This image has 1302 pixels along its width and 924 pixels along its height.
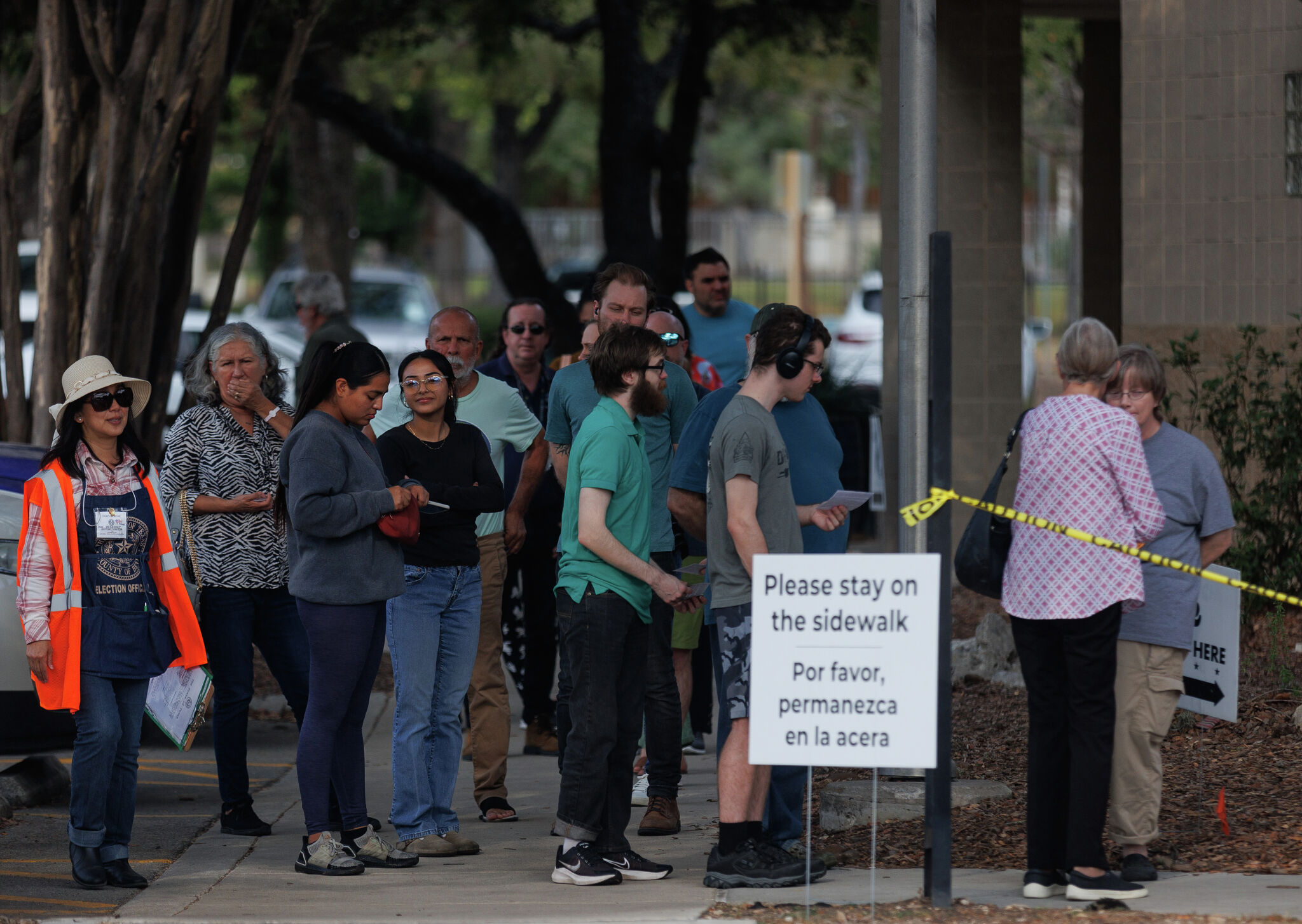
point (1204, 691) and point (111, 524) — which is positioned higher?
point (111, 524)

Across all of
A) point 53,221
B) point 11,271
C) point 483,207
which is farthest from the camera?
point 483,207

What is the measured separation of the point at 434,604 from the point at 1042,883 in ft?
7.98

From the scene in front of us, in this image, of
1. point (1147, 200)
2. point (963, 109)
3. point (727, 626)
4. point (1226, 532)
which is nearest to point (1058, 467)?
point (1226, 532)

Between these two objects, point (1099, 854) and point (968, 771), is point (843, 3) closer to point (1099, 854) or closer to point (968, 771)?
point (968, 771)

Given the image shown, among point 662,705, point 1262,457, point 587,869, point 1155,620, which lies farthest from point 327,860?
point 1262,457

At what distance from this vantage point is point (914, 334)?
6.65 m

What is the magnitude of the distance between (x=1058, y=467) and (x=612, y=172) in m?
12.5

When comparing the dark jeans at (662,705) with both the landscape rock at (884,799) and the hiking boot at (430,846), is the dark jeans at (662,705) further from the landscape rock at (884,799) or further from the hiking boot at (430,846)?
the hiking boot at (430,846)

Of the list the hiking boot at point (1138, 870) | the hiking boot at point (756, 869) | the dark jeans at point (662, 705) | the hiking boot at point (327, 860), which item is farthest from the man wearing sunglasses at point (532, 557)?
the hiking boot at point (1138, 870)

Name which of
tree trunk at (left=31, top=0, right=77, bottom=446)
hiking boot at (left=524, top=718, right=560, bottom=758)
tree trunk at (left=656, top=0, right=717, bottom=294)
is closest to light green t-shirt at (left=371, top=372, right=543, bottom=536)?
hiking boot at (left=524, top=718, right=560, bottom=758)

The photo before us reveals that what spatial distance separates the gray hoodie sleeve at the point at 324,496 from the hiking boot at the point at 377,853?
1235 millimetres

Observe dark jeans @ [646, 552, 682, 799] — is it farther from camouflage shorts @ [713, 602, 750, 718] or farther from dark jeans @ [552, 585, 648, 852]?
camouflage shorts @ [713, 602, 750, 718]

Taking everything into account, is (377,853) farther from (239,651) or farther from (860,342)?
(860,342)

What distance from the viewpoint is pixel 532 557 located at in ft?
27.6
